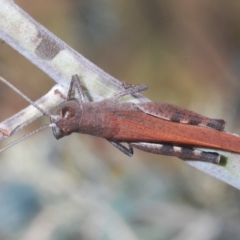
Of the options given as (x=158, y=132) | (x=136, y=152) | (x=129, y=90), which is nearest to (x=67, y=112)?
(x=129, y=90)

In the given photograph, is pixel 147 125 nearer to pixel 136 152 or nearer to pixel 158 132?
pixel 158 132

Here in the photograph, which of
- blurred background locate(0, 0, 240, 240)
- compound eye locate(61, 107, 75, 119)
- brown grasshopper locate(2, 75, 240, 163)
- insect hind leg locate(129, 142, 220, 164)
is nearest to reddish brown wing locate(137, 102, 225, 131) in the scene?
brown grasshopper locate(2, 75, 240, 163)

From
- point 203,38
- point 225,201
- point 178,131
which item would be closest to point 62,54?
point 178,131

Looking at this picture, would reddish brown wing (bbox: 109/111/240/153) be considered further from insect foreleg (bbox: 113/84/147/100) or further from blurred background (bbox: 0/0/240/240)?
blurred background (bbox: 0/0/240/240)

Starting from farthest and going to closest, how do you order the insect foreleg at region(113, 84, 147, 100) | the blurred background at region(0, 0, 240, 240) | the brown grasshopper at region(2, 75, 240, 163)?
the blurred background at region(0, 0, 240, 240) → the brown grasshopper at region(2, 75, 240, 163) → the insect foreleg at region(113, 84, 147, 100)

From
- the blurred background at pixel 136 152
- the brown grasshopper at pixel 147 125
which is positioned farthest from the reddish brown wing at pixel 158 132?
the blurred background at pixel 136 152
